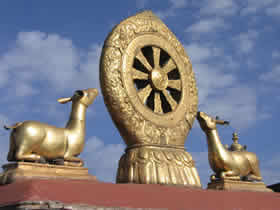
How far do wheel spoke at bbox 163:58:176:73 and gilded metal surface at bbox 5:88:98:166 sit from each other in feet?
6.14

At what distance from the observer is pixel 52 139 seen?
18.1 ft

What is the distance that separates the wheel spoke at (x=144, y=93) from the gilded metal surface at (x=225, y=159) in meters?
1.11

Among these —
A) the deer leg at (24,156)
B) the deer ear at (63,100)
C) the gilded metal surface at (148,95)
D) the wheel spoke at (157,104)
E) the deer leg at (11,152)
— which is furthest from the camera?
the wheel spoke at (157,104)

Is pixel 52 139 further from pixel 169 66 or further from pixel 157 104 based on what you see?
pixel 169 66

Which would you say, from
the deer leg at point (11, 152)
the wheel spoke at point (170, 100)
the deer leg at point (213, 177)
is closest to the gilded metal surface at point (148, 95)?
the wheel spoke at point (170, 100)

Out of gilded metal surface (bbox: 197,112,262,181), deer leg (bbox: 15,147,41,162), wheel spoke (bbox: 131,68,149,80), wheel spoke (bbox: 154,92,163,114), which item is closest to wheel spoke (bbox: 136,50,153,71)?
wheel spoke (bbox: 131,68,149,80)

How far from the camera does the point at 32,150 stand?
5.37 m

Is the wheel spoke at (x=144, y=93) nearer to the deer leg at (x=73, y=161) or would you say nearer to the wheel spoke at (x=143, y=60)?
the wheel spoke at (x=143, y=60)

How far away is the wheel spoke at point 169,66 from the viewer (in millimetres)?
7463

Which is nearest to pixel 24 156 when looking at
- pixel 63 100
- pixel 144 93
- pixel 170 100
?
pixel 63 100

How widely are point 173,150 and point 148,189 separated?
1533mm

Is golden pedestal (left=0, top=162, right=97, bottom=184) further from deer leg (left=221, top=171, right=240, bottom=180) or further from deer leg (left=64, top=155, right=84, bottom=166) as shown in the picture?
deer leg (left=221, top=171, right=240, bottom=180)

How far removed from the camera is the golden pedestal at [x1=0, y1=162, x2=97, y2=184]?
16.3ft

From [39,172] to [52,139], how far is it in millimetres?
553
